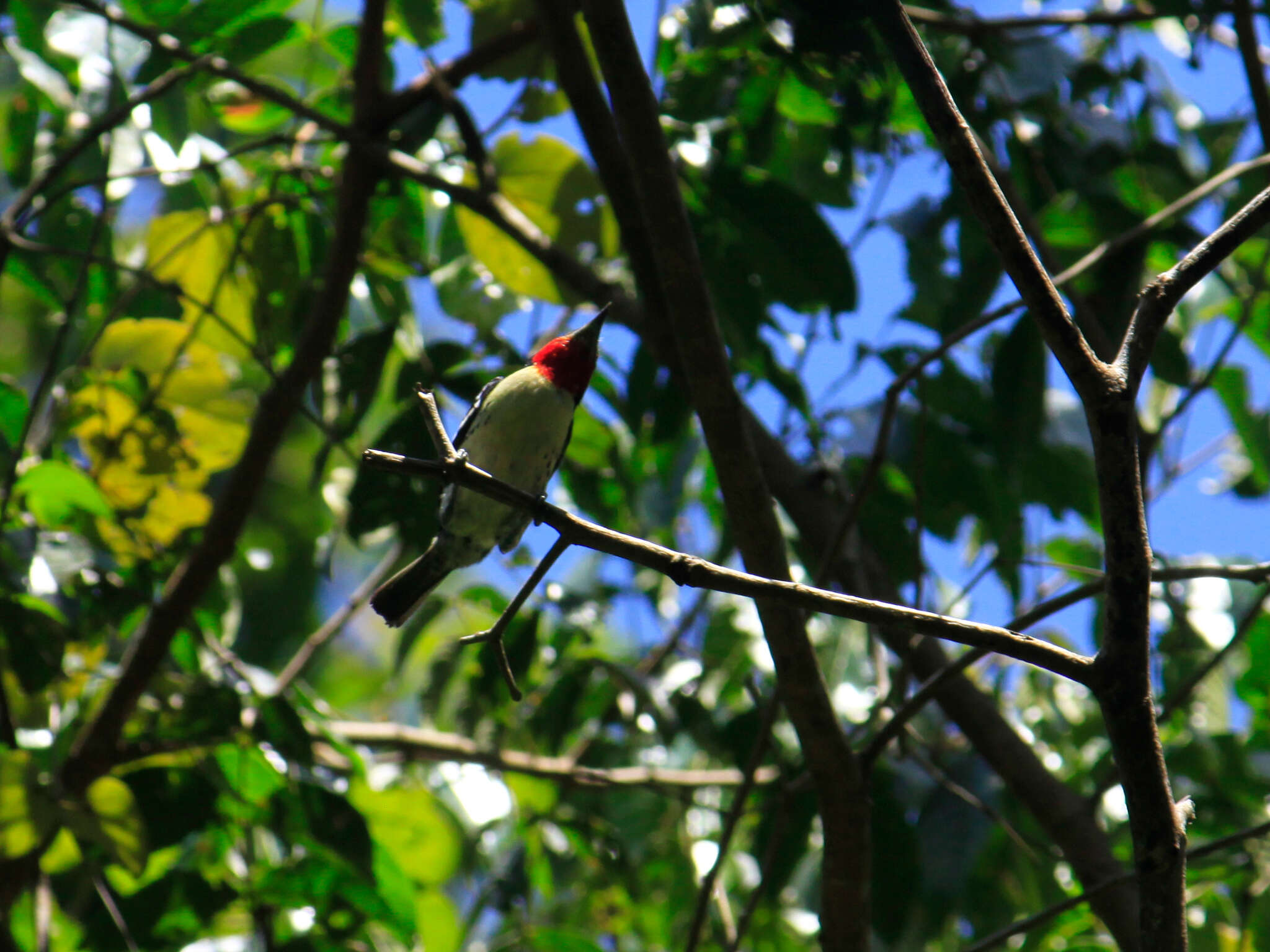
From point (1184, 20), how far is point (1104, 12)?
0.28 m

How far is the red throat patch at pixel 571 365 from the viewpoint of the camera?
11.5 ft

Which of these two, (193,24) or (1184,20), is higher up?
(1184,20)

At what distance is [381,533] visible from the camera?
3.67m

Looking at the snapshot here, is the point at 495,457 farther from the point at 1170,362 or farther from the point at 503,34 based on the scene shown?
the point at 1170,362

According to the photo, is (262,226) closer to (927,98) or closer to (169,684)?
(169,684)

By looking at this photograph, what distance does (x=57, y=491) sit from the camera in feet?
9.37

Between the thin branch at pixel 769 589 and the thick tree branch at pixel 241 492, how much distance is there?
1781 millimetres

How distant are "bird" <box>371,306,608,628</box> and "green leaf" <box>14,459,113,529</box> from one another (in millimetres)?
775

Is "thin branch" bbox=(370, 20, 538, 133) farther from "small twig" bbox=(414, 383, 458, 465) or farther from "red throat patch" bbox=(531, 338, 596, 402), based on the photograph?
"small twig" bbox=(414, 383, 458, 465)

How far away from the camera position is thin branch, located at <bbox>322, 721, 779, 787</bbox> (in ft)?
12.2

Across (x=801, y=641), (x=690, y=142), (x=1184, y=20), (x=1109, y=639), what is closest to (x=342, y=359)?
(x=690, y=142)

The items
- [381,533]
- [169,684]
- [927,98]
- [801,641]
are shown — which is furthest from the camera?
[381,533]

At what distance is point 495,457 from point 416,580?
464mm

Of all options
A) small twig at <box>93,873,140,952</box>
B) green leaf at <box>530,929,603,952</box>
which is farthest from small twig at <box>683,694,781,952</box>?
small twig at <box>93,873,140,952</box>
